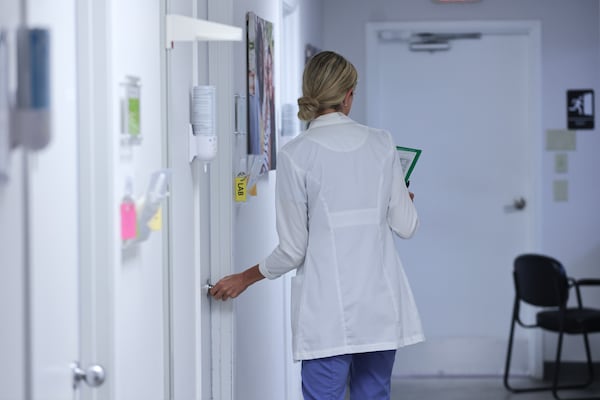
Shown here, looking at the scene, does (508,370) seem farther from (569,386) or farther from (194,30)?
(194,30)

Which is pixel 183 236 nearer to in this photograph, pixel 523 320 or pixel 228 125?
pixel 228 125

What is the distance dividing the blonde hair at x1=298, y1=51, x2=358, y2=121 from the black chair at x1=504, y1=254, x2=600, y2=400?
9.45 ft

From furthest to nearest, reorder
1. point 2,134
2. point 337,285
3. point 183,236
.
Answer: point 337,285 < point 183,236 < point 2,134

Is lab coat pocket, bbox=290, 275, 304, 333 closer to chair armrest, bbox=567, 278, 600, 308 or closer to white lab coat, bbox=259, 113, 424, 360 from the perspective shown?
white lab coat, bbox=259, 113, 424, 360

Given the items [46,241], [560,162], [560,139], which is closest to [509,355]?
[560,162]

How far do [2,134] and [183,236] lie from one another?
3.46 ft

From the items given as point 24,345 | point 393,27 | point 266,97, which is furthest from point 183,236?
point 393,27

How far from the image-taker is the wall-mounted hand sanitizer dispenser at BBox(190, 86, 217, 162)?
2.58m

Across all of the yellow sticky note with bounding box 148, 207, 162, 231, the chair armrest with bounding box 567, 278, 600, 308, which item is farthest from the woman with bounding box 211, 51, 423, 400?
the chair armrest with bounding box 567, 278, 600, 308

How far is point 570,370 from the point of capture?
6117 millimetres

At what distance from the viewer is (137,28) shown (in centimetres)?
213

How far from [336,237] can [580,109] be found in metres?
3.71

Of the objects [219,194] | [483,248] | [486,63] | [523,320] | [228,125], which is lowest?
[523,320]

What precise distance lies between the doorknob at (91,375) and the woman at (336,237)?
0.95 meters
